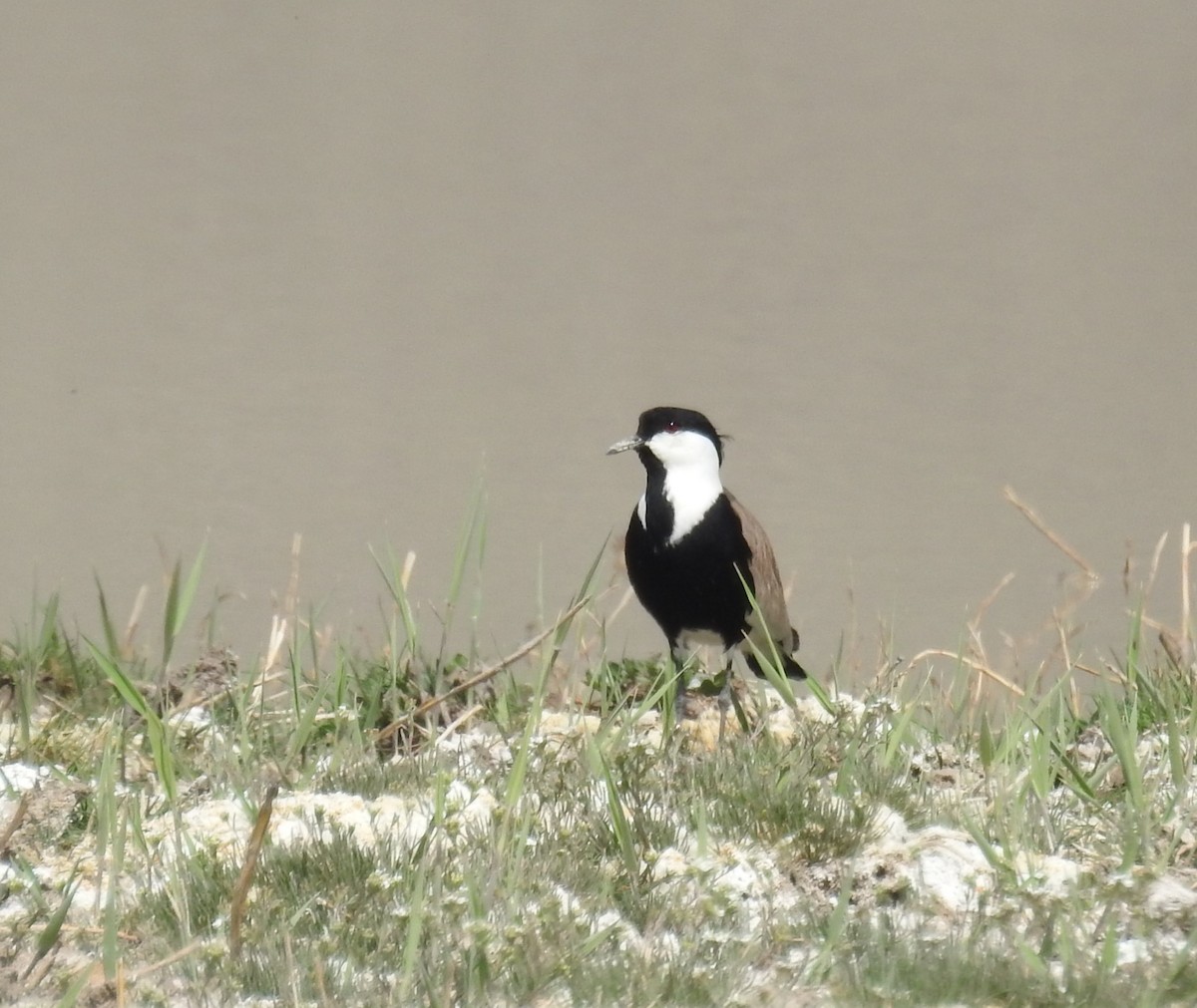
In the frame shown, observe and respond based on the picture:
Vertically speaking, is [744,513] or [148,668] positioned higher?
[744,513]

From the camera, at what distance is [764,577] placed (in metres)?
4.50

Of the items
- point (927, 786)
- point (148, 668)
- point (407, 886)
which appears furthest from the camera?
point (148, 668)

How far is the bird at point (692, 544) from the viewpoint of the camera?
14.3ft

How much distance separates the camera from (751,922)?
2.30 m

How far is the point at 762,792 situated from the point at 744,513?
193 cm

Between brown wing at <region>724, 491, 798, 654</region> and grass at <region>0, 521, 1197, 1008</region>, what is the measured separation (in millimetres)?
1042

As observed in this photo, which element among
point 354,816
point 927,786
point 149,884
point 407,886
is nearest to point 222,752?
point 354,816

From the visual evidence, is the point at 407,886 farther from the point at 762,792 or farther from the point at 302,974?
the point at 762,792

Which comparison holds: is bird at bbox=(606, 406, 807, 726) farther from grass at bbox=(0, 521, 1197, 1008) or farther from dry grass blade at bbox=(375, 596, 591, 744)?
dry grass blade at bbox=(375, 596, 591, 744)

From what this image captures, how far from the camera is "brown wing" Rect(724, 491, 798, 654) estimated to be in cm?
446

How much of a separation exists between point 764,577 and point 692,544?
267 millimetres

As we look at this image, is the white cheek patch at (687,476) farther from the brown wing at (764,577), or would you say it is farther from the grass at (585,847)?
the grass at (585,847)

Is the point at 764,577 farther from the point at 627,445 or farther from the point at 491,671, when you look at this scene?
the point at 491,671

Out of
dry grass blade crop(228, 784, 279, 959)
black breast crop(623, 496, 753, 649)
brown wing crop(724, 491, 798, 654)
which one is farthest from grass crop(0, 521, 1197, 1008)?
brown wing crop(724, 491, 798, 654)
